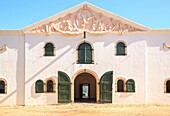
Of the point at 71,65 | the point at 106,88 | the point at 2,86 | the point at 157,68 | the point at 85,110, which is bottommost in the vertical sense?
the point at 85,110

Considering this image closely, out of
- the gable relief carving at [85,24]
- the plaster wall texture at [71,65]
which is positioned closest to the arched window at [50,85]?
the plaster wall texture at [71,65]

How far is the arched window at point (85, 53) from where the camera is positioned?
62.3 ft

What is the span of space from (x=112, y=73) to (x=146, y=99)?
3450mm

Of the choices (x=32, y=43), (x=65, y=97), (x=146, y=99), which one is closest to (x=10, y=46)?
(x=32, y=43)

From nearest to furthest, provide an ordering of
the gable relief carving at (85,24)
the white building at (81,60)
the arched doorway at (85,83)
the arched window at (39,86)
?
1. the arched window at (39,86)
2. the white building at (81,60)
3. the gable relief carving at (85,24)
4. the arched doorway at (85,83)

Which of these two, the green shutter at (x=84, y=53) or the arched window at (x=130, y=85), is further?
the green shutter at (x=84, y=53)

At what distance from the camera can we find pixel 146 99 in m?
19.0

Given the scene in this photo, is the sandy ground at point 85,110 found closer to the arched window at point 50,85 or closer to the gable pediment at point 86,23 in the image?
the arched window at point 50,85

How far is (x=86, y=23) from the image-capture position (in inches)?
750

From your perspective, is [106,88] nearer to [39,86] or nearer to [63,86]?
[63,86]

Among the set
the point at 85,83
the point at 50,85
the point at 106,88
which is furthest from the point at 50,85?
the point at 85,83

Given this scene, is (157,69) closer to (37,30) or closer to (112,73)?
(112,73)

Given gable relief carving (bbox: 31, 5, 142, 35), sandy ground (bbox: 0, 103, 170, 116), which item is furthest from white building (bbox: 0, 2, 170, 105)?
sandy ground (bbox: 0, 103, 170, 116)

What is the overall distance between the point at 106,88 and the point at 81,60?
3003 mm
